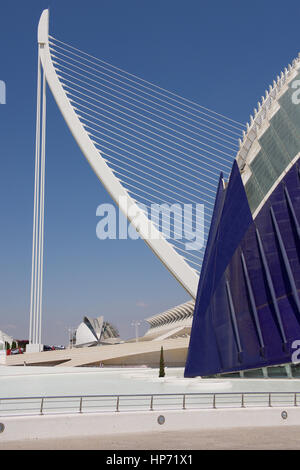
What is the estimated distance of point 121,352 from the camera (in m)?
43.4

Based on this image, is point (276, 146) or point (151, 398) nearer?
point (151, 398)

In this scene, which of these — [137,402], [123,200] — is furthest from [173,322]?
[137,402]

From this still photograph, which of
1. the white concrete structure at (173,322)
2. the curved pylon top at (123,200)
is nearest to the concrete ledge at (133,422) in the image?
the curved pylon top at (123,200)

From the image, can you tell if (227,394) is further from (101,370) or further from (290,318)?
(101,370)

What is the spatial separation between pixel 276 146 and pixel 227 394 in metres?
12.0

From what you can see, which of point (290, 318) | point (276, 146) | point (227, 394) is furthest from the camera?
point (276, 146)

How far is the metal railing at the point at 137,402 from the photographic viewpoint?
10375mm

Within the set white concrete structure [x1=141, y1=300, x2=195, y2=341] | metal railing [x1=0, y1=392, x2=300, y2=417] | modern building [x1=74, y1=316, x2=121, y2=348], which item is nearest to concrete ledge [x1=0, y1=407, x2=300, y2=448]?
metal railing [x1=0, y1=392, x2=300, y2=417]

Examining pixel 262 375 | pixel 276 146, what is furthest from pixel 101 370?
pixel 276 146

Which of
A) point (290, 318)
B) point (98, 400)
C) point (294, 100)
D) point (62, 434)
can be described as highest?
point (294, 100)

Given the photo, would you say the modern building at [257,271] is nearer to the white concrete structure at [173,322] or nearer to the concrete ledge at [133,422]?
the concrete ledge at [133,422]

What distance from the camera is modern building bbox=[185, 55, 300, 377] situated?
1722 cm

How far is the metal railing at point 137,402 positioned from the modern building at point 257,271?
502 cm

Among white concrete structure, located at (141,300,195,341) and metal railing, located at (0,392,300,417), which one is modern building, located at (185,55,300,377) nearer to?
metal railing, located at (0,392,300,417)
